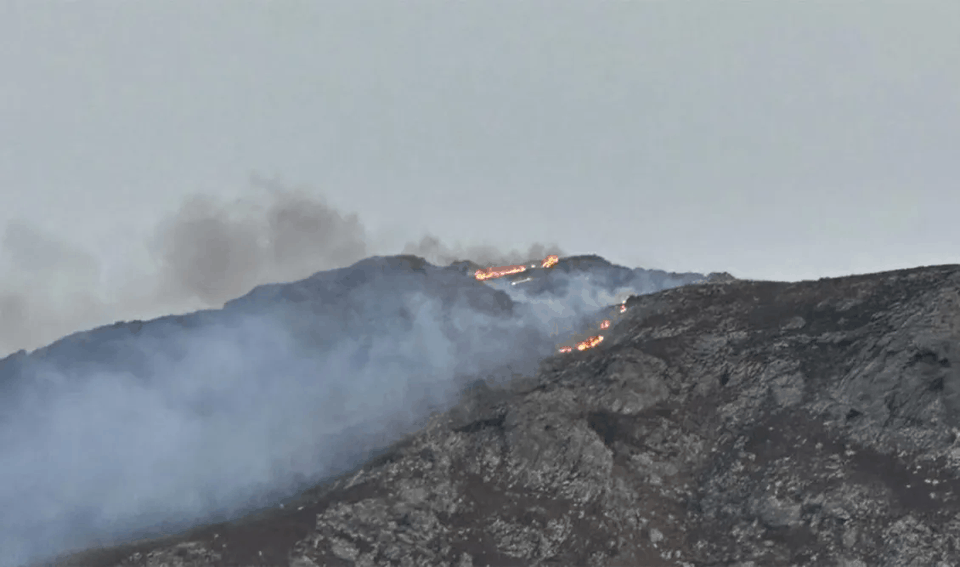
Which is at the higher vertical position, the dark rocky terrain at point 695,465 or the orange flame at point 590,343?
the orange flame at point 590,343

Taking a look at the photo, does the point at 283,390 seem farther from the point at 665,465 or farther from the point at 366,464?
the point at 665,465

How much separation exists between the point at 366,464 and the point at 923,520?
57649mm

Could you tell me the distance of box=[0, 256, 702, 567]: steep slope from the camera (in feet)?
341

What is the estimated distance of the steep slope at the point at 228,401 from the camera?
104m

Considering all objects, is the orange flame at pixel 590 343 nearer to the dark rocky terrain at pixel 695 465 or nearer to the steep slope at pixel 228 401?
the steep slope at pixel 228 401

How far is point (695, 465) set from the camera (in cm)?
9900

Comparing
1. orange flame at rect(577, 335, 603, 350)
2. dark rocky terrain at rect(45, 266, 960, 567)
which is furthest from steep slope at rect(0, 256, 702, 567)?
dark rocky terrain at rect(45, 266, 960, 567)

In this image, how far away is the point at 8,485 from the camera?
112 m

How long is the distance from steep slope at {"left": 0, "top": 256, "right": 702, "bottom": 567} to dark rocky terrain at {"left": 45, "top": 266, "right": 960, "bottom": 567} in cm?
923

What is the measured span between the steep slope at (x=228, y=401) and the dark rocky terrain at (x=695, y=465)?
9227 millimetres

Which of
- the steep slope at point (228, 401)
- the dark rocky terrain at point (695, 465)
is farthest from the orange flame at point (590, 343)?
the dark rocky terrain at point (695, 465)

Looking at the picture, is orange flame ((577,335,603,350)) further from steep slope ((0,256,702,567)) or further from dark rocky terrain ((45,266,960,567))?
dark rocky terrain ((45,266,960,567))

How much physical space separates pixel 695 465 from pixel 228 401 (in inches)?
2714

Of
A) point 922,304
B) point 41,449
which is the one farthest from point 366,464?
point 922,304
